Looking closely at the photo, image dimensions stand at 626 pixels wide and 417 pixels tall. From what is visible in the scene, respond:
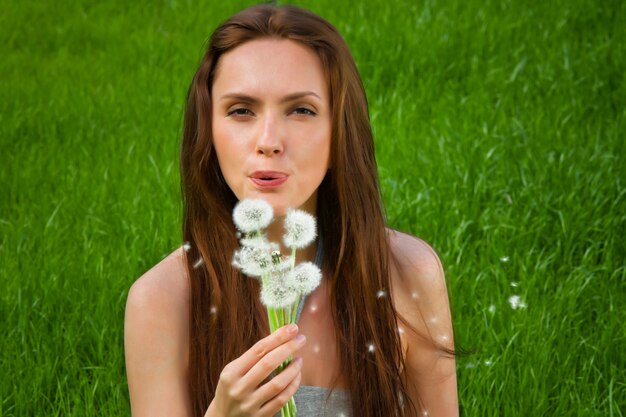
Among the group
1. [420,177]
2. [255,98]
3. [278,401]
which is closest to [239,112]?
[255,98]

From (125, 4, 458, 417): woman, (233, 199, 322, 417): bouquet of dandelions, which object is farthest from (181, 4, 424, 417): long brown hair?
(233, 199, 322, 417): bouquet of dandelions

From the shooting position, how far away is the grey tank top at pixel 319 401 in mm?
1912

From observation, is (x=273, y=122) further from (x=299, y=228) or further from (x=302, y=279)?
(x=302, y=279)

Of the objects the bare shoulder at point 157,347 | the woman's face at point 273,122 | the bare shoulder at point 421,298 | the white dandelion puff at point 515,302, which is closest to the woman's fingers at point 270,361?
the woman's face at point 273,122

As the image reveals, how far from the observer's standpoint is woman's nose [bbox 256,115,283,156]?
1639 mm

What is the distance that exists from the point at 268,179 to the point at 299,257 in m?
0.32

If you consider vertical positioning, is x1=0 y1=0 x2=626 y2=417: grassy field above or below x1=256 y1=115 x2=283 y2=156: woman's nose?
below

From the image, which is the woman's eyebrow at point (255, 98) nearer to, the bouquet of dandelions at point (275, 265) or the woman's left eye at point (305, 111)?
the woman's left eye at point (305, 111)

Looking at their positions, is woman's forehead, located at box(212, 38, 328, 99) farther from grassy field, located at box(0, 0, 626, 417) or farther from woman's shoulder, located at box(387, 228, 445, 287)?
grassy field, located at box(0, 0, 626, 417)

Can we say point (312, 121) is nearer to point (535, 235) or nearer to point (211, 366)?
point (211, 366)

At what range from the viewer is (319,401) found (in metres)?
1.92

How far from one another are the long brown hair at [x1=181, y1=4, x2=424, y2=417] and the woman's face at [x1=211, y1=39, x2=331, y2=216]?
0.15 feet

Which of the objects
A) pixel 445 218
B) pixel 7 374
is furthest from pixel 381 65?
pixel 7 374

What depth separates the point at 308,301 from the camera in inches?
77.7
